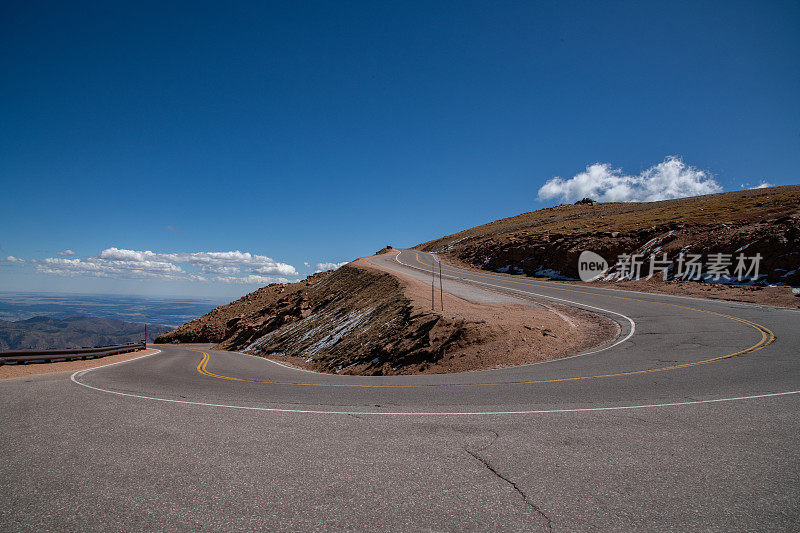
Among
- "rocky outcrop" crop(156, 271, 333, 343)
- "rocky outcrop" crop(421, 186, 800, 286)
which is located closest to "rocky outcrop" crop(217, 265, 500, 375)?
"rocky outcrop" crop(156, 271, 333, 343)

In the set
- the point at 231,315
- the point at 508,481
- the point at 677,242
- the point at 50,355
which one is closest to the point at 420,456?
the point at 508,481

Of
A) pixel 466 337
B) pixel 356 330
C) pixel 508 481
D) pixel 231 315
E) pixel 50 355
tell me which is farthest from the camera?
pixel 231 315

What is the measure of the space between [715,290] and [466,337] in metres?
20.1

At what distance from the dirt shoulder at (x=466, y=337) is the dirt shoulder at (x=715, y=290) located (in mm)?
9834

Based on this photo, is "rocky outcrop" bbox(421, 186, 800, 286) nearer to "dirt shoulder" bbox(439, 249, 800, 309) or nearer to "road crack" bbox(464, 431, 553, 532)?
"dirt shoulder" bbox(439, 249, 800, 309)

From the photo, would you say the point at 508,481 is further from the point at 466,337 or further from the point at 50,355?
the point at 50,355

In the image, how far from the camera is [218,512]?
3.28 meters

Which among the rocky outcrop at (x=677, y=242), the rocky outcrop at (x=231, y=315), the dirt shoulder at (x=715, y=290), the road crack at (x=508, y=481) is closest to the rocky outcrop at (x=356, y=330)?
→ the rocky outcrop at (x=231, y=315)

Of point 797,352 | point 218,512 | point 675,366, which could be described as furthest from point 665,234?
point 218,512

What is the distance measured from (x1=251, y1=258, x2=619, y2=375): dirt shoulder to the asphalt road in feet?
13.5

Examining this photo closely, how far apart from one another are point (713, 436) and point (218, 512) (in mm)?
6108

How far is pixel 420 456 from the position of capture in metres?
4.32

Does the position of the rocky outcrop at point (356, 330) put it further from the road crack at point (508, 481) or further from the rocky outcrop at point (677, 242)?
the rocky outcrop at point (677, 242)

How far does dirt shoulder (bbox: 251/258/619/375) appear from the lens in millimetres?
12797
